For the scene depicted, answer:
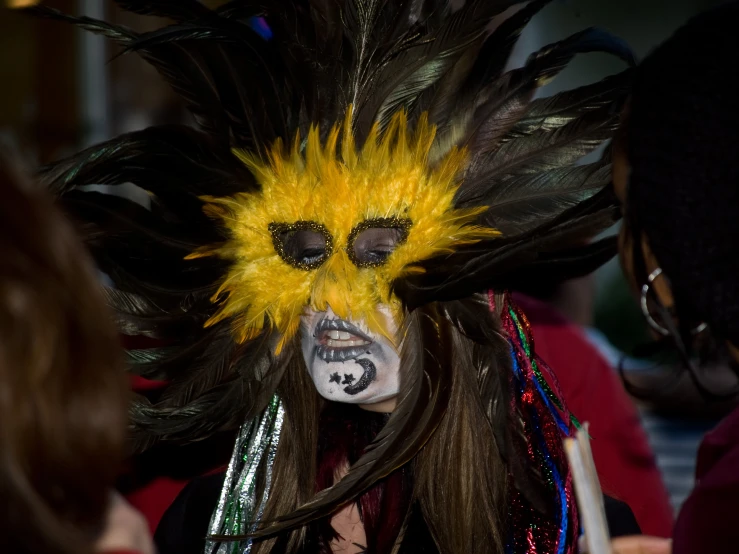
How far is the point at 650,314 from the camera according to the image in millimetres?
1400

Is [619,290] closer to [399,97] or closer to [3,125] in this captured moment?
[3,125]

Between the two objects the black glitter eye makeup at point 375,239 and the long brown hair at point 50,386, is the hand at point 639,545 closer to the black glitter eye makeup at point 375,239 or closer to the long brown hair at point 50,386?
the black glitter eye makeup at point 375,239

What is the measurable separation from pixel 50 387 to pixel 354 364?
0.94 m

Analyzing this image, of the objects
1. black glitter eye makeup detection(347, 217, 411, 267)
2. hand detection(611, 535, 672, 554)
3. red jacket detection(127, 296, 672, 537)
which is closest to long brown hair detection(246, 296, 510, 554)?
black glitter eye makeup detection(347, 217, 411, 267)

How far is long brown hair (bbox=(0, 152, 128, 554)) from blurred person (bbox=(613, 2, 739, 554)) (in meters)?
0.72

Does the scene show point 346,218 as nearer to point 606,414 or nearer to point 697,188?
point 697,188

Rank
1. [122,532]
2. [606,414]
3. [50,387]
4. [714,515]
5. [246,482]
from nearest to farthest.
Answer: [50,387] < [122,532] < [714,515] < [246,482] < [606,414]

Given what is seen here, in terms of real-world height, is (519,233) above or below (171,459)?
above

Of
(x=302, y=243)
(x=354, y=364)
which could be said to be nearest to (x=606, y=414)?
(x=354, y=364)

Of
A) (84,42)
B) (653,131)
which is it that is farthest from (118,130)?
(653,131)

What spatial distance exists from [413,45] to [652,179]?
0.70 meters

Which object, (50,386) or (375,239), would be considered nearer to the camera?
(50,386)

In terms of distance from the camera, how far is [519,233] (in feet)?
5.81

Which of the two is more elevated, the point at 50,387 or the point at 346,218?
the point at 346,218
